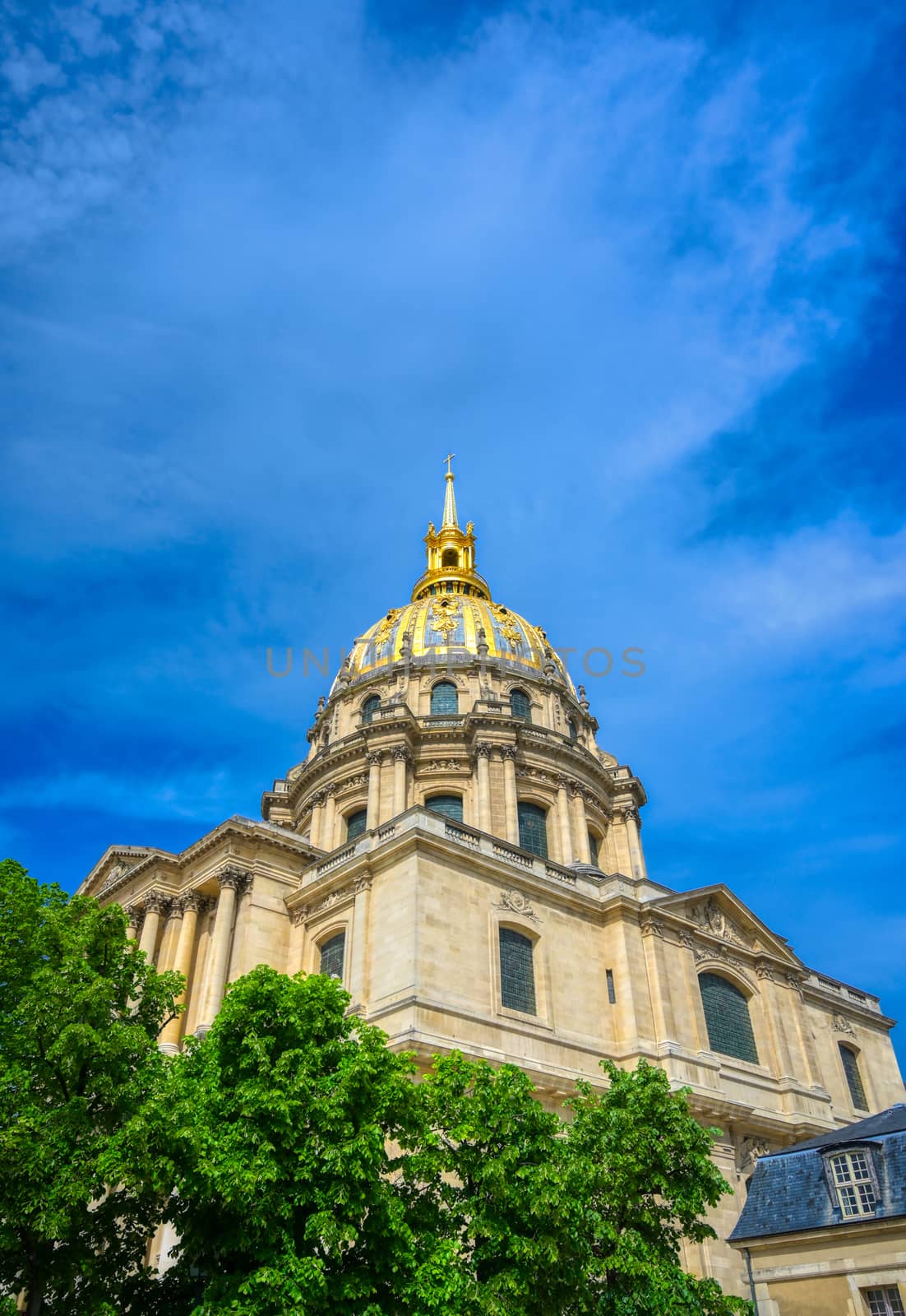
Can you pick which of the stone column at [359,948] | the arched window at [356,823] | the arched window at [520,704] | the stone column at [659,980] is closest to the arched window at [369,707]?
the arched window at [356,823]

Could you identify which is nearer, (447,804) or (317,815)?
(447,804)

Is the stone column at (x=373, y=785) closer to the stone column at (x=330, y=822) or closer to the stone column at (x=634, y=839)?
the stone column at (x=330, y=822)

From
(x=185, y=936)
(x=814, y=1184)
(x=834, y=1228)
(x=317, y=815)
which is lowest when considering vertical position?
(x=834, y=1228)

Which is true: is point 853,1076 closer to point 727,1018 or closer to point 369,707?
point 727,1018

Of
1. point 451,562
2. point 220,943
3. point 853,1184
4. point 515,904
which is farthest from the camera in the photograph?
point 451,562

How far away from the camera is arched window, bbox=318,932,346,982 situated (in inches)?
1282

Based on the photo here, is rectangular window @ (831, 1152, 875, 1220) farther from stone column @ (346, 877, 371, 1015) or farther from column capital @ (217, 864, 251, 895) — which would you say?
column capital @ (217, 864, 251, 895)

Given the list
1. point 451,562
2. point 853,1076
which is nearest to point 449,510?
point 451,562

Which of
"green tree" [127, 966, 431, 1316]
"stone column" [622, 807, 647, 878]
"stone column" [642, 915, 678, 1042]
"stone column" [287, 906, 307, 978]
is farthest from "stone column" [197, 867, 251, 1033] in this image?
"stone column" [622, 807, 647, 878]

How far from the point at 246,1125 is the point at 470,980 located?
13.3 meters

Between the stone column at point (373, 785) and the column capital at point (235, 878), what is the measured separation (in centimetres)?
852

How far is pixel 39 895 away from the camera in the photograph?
68.5 ft

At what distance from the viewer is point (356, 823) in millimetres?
46938

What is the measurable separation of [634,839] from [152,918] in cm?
2355
